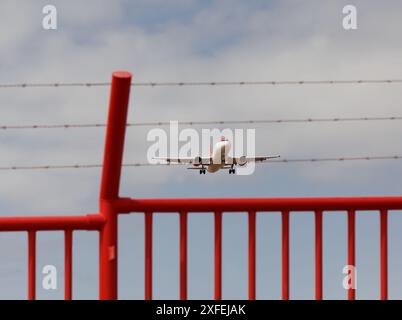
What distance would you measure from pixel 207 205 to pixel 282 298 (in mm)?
905

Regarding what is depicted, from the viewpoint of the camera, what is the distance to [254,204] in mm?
5742

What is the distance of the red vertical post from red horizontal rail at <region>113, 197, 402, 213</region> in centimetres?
9

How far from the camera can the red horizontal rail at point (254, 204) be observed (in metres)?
5.64

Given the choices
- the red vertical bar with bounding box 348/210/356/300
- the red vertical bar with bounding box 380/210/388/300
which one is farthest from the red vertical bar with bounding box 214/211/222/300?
the red vertical bar with bounding box 380/210/388/300

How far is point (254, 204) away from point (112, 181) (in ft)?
3.51

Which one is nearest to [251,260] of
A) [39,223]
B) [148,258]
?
[148,258]

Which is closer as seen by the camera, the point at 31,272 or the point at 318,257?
the point at 31,272

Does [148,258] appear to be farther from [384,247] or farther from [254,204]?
[384,247]

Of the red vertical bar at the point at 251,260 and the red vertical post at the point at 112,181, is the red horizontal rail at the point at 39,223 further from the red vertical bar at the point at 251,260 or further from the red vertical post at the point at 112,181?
the red vertical bar at the point at 251,260

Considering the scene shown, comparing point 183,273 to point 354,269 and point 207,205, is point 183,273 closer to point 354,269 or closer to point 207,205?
point 207,205

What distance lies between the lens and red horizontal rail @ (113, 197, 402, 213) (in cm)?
564
